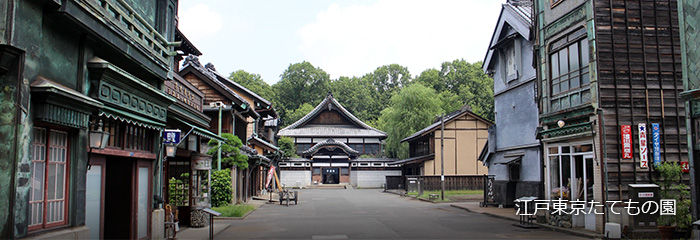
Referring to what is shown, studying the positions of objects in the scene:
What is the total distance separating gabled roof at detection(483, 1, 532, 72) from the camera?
71.7 ft

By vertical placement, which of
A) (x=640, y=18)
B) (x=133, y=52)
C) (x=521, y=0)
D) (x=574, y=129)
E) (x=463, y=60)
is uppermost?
(x=463, y=60)

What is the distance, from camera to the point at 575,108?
49.4 feet

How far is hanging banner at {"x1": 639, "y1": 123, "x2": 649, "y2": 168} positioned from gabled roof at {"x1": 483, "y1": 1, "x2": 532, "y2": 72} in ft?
26.9

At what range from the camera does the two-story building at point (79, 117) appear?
6.80 meters

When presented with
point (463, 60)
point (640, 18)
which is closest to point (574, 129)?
point (640, 18)

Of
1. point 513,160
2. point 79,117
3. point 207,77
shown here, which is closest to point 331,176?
point 207,77

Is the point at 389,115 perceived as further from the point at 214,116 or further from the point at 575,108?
the point at 575,108

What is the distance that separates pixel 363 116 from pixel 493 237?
70146 millimetres

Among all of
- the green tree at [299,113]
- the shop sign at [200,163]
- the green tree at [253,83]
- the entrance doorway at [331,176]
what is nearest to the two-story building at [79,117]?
the shop sign at [200,163]

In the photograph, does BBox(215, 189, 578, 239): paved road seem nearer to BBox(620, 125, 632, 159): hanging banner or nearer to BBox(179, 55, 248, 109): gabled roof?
BBox(620, 125, 632, 159): hanging banner

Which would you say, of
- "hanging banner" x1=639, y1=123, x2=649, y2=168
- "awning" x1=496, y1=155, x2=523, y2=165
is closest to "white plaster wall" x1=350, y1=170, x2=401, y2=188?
"awning" x1=496, y1=155, x2=523, y2=165

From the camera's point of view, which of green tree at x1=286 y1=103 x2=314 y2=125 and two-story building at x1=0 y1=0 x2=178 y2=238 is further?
green tree at x1=286 y1=103 x2=314 y2=125

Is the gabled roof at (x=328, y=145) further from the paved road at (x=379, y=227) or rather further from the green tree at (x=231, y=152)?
the paved road at (x=379, y=227)

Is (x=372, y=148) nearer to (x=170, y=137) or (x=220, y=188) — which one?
(x=220, y=188)
